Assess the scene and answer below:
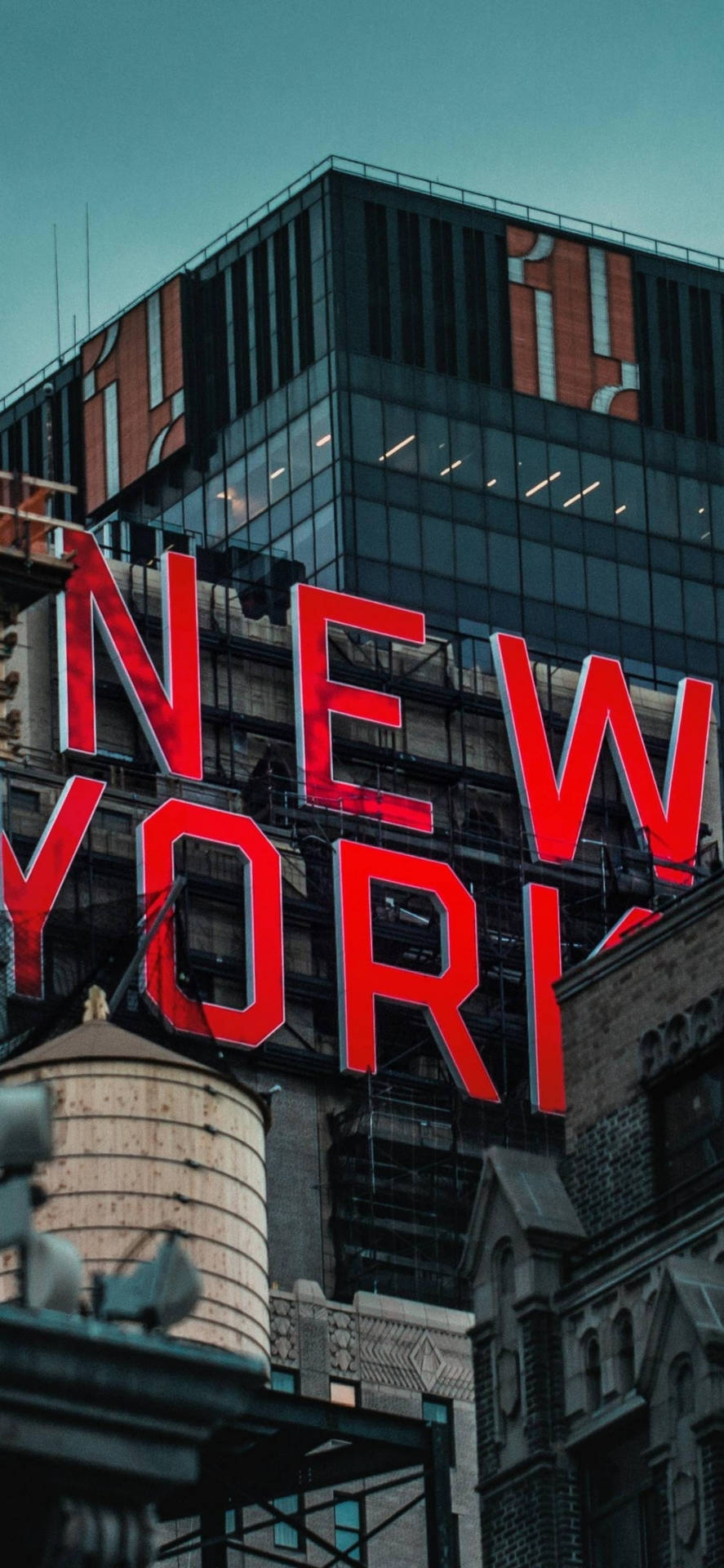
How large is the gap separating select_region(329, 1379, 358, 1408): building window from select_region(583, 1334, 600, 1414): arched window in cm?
4699

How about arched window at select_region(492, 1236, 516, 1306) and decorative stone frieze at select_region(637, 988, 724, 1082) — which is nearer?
decorative stone frieze at select_region(637, 988, 724, 1082)

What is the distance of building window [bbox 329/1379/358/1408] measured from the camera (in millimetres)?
95188

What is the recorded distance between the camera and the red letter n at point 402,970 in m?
105

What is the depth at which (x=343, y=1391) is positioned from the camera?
95625 millimetres

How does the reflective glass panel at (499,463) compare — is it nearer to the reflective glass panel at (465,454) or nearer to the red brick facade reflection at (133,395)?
the reflective glass panel at (465,454)

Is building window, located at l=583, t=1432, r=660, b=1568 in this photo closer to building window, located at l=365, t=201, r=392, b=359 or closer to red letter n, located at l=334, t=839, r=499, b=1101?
red letter n, located at l=334, t=839, r=499, b=1101

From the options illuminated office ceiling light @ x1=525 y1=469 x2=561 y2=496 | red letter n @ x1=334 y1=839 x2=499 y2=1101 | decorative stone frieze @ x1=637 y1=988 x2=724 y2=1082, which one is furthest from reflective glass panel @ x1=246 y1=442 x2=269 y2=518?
decorative stone frieze @ x1=637 y1=988 x2=724 y2=1082

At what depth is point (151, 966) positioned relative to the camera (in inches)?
2766

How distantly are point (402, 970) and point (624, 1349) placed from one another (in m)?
58.7

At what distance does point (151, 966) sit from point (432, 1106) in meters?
36.7

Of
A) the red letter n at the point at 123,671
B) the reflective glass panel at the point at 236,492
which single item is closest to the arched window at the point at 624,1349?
the red letter n at the point at 123,671

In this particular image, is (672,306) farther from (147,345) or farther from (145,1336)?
(145,1336)

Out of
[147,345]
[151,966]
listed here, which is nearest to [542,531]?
[147,345]

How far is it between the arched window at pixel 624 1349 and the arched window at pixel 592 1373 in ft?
1.15
